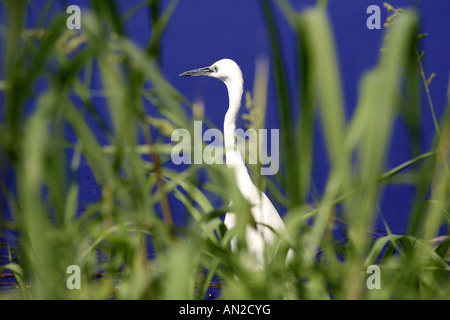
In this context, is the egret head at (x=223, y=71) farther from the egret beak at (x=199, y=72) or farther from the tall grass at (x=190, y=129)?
the tall grass at (x=190, y=129)

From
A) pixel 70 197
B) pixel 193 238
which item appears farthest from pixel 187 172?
pixel 70 197

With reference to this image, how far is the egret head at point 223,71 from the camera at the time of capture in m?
2.21

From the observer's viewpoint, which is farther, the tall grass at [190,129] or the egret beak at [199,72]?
the egret beak at [199,72]

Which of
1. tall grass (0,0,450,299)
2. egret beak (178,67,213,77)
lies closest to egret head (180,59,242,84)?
egret beak (178,67,213,77)

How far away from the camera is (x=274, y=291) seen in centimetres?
58

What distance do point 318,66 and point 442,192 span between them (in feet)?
0.90

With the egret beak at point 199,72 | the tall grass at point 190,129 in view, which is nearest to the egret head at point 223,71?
the egret beak at point 199,72

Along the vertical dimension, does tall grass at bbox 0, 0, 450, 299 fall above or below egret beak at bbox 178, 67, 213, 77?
below

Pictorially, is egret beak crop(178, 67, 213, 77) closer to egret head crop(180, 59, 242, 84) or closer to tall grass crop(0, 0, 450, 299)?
egret head crop(180, 59, 242, 84)

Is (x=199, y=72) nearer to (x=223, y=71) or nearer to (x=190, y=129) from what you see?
(x=223, y=71)

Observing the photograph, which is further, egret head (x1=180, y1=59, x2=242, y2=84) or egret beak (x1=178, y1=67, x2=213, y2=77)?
egret beak (x1=178, y1=67, x2=213, y2=77)

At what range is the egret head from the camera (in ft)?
7.23
